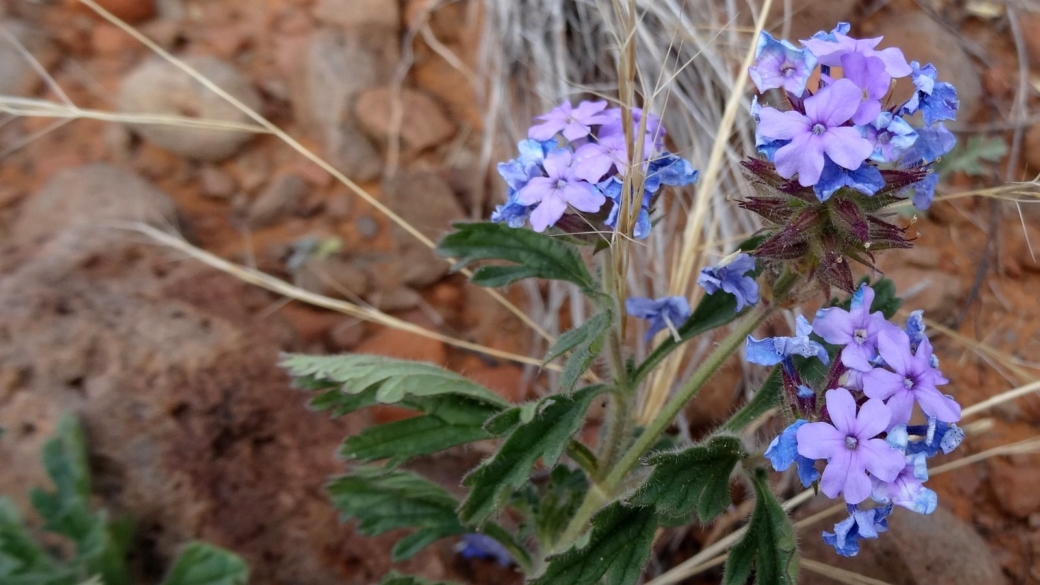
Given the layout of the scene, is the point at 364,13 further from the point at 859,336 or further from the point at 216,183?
the point at 859,336

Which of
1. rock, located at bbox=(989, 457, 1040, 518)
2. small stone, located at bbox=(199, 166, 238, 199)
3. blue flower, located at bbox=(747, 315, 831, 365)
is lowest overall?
rock, located at bbox=(989, 457, 1040, 518)

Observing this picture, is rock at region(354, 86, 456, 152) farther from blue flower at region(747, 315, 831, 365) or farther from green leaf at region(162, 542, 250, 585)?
blue flower at region(747, 315, 831, 365)

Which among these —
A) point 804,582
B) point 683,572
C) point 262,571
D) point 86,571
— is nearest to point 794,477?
point 804,582

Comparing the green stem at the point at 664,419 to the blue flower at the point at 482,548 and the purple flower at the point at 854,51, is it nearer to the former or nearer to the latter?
the purple flower at the point at 854,51

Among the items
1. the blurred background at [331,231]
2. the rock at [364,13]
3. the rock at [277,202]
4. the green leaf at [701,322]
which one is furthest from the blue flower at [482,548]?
the rock at [364,13]

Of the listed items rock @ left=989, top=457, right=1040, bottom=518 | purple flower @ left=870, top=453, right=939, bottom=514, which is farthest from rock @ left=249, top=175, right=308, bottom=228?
rock @ left=989, top=457, right=1040, bottom=518

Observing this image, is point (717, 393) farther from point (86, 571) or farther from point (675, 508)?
point (86, 571)

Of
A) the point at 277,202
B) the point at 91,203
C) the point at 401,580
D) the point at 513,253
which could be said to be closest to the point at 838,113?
the point at 513,253
